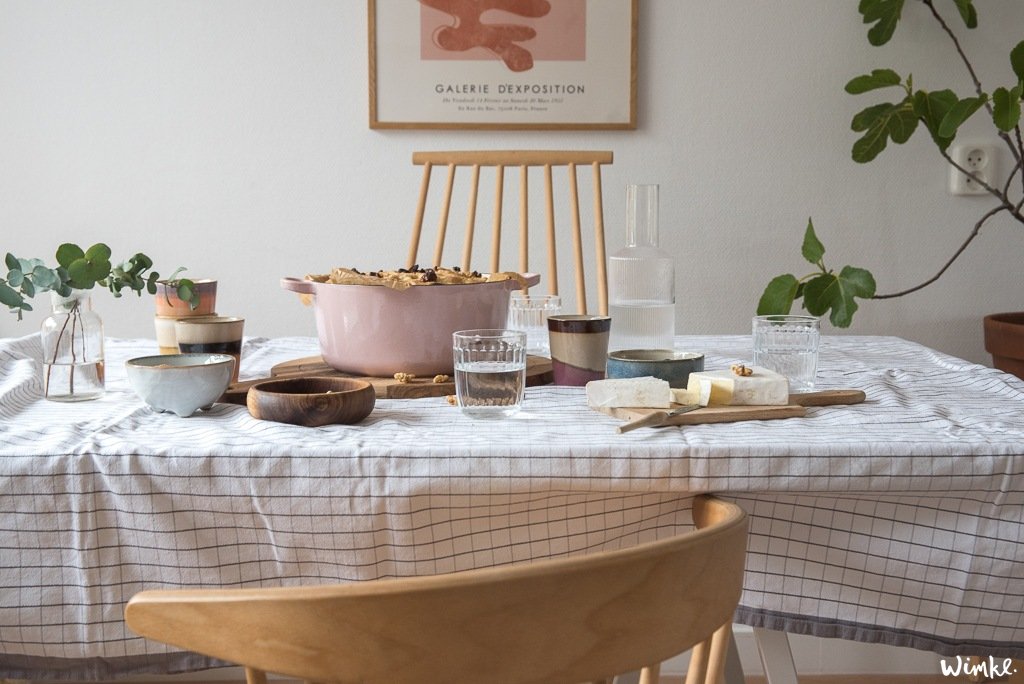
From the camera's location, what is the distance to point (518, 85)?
2.48 m

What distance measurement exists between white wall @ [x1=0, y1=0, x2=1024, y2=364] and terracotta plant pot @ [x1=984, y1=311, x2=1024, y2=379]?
0.33 m

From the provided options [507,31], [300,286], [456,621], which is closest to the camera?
[456,621]

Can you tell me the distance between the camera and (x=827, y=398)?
3.50ft

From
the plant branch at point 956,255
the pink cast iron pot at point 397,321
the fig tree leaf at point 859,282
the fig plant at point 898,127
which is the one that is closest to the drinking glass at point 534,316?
the pink cast iron pot at point 397,321

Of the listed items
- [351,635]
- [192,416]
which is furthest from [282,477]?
[351,635]

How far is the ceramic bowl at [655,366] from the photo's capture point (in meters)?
1.11

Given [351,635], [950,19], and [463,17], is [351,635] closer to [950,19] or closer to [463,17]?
[463,17]

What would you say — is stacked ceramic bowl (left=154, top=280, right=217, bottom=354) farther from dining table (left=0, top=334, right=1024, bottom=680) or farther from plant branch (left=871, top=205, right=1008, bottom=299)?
plant branch (left=871, top=205, right=1008, bottom=299)

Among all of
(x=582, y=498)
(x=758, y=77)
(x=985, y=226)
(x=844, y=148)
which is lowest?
(x=582, y=498)

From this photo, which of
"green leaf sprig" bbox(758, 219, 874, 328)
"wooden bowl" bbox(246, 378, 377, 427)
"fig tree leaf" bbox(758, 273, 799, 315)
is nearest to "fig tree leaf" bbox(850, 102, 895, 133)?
"green leaf sprig" bbox(758, 219, 874, 328)

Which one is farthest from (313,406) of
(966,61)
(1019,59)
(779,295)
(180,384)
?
(966,61)

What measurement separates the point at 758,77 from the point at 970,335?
0.86 m

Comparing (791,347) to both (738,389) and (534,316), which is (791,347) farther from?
(534,316)

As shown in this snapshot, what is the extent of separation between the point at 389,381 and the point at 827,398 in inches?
19.3
